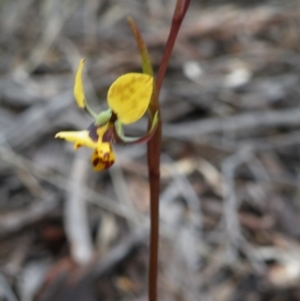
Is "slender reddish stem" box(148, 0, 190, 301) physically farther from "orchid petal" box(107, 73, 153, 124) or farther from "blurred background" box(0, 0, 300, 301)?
"blurred background" box(0, 0, 300, 301)

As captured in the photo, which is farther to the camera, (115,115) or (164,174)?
(164,174)

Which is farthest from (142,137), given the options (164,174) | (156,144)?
(164,174)

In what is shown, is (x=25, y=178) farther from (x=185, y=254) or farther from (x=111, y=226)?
(x=185, y=254)

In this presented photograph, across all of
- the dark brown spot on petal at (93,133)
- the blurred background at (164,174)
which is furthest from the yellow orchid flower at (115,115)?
the blurred background at (164,174)

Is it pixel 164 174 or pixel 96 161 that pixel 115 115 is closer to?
pixel 96 161

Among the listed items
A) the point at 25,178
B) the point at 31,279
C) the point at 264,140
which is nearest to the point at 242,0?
the point at 264,140

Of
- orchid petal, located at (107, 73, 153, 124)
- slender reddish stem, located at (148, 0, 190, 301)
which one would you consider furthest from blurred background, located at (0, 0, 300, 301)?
orchid petal, located at (107, 73, 153, 124)
